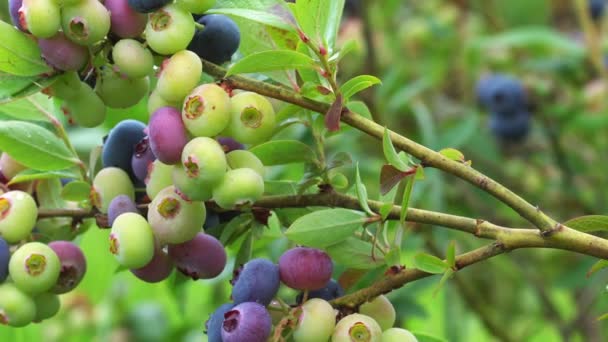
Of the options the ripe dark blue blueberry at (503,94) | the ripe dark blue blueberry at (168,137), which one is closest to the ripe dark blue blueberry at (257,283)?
the ripe dark blue blueberry at (168,137)

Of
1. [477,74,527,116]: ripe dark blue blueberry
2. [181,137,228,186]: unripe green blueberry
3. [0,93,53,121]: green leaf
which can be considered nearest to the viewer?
[181,137,228,186]: unripe green blueberry

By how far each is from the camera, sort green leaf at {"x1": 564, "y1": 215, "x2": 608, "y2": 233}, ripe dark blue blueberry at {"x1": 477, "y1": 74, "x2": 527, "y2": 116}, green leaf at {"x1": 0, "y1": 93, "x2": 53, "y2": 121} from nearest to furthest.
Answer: green leaf at {"x1": 564, "y1": 215, "x2": 608, "y2": 233}
green leaf at {"x1": 0, "y1": 93, "x2": 53, "y2": 121}
ripe dark blue blueberry at {"x1": 477, "y1": 74, "x2": 527, "y2": 116}

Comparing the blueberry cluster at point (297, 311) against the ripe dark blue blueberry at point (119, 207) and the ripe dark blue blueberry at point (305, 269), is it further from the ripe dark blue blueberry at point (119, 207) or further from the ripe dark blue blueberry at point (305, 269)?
the ripe dark blue blueberry at point (119, 207)

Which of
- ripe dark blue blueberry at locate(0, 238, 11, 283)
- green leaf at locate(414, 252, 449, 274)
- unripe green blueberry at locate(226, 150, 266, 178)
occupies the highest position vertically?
unripe green blueberry at locate(226, 150, 266, 178)

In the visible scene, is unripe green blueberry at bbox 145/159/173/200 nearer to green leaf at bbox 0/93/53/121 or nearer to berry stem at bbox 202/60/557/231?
berry stem at bbox 202/60/557/231

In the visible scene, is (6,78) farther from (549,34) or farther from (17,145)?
(549,34)

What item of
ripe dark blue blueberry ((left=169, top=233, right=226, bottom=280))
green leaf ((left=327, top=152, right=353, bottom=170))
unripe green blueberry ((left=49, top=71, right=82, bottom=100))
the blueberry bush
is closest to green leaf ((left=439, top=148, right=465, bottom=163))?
the blueberry bush
